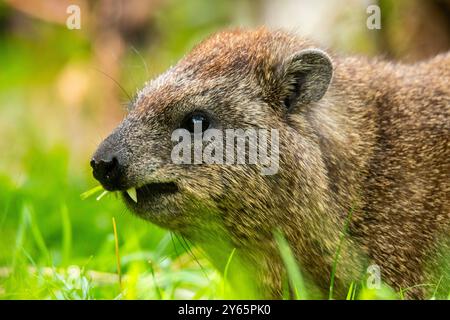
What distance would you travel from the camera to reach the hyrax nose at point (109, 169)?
6426 mm

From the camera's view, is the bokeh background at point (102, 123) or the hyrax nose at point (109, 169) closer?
the hyrax nose at point (109, 169)

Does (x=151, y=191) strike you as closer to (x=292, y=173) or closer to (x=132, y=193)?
(x=132, y=193)

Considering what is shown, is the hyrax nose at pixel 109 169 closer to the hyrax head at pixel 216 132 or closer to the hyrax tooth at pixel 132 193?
the hyrax head at pixel 216 132

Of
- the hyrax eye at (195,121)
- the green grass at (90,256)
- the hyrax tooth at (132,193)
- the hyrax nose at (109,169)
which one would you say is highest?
the hyrax eye at (195,121)

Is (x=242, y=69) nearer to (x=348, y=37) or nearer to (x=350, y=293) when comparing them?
(x=350, y=293)

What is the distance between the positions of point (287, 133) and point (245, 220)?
75 cm

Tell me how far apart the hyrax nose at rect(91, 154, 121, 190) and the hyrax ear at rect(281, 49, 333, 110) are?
4.69 ft

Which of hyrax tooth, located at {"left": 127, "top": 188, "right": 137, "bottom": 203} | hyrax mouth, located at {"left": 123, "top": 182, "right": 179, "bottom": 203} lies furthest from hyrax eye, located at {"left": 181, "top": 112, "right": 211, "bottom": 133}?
hyrax tooth, located at {"left": 127, "top": 188, "right": 137, "bottom": 203}

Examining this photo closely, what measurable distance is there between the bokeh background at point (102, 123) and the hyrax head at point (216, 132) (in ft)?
1.98

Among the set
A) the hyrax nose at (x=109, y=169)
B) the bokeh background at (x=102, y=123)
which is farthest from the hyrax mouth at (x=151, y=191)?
the bokeh background at (x=102, y=123)

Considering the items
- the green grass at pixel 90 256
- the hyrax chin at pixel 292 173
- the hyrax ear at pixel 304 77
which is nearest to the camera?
the hyrax chin at pixel 292 173

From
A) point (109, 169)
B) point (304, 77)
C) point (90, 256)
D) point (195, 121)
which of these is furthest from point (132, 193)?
point (304, 77)

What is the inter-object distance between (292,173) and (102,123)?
8.75m

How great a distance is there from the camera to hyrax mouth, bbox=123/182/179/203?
656 centimetres
